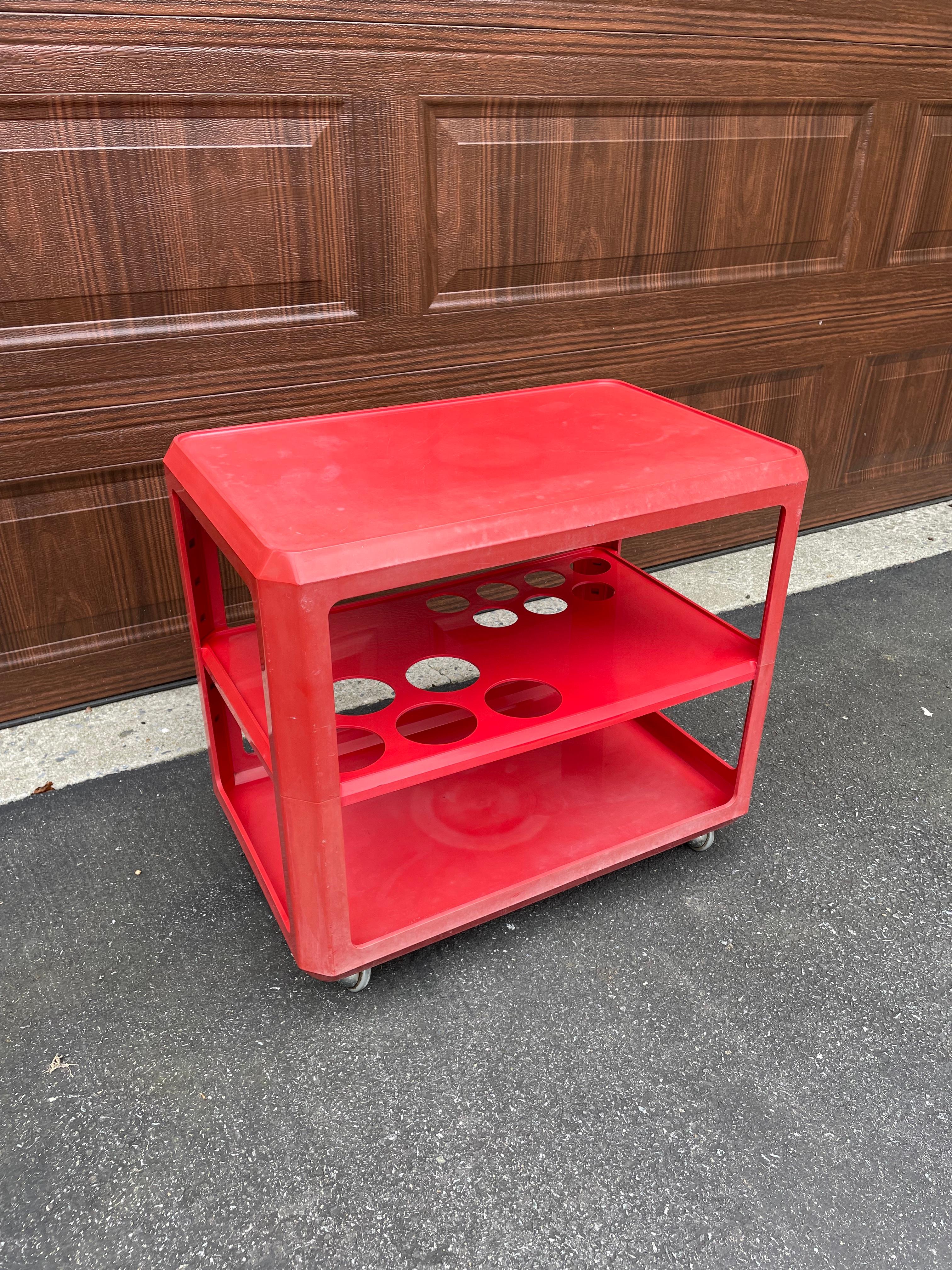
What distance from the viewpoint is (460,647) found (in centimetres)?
133

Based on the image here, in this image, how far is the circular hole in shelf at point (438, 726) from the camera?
1.25m

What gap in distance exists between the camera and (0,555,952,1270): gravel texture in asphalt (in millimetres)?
958

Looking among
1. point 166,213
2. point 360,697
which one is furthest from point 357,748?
point 166,213

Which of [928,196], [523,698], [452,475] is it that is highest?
[928,196]

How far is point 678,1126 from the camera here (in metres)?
1.06

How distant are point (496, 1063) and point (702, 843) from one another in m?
0.50

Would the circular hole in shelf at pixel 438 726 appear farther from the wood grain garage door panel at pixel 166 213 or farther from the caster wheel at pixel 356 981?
the wood grain garage door panel at pixel 166 213

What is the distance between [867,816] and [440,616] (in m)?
0.81

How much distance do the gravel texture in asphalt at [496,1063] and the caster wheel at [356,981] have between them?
0.02 meters

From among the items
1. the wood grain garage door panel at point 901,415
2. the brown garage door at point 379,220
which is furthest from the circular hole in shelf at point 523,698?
the wood grain garage door panel at point 901,415

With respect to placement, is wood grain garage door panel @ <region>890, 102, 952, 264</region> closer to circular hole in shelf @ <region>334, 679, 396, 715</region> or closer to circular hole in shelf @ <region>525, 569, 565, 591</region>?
circular hole in shelf @ <region>525, 569, 565, 591</region>

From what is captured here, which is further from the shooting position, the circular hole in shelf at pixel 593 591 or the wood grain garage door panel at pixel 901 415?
the wood grain garage door panel at pixel 901 415

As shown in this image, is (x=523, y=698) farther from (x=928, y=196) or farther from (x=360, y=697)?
(x=928, y=196)

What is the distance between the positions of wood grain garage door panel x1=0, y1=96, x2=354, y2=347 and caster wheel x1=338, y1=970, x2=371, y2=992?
1113 mm
